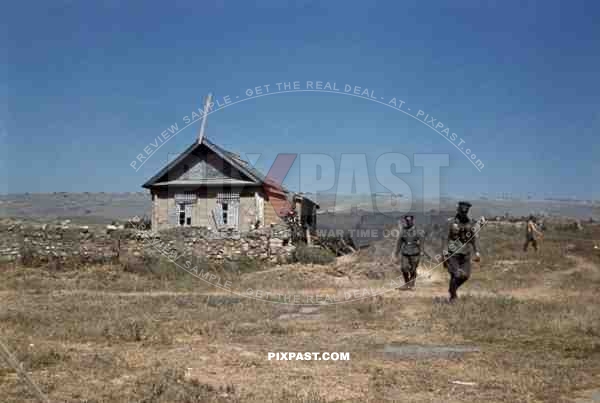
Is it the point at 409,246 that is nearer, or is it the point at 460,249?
the point at 460,249

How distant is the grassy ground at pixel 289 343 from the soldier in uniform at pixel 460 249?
509 mm

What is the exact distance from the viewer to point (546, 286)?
1479cm

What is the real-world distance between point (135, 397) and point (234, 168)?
57.5ft

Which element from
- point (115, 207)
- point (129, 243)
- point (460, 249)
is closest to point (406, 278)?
point (460, 249)

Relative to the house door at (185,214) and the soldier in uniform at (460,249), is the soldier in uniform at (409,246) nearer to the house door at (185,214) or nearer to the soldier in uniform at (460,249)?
the soldier in uniform at (460,249)

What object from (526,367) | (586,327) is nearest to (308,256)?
(586,327)

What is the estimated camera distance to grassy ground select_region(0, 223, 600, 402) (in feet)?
18.2

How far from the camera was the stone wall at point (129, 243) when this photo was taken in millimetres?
17578

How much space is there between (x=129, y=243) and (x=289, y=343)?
11626mm

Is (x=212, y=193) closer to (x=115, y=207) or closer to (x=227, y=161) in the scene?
(x=227, y=161)

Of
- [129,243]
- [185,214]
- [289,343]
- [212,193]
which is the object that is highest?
[212,193]

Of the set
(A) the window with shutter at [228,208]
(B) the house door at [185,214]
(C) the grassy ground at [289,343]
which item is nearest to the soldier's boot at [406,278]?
(C) the grassy ground at [289,343]

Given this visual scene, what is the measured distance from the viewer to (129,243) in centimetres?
Result: 1822

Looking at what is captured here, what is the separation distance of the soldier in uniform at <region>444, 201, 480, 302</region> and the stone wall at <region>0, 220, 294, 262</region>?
881 centimetres
